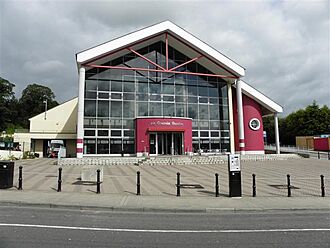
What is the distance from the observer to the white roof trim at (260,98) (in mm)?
36875

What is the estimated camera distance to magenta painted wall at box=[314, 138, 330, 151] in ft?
159

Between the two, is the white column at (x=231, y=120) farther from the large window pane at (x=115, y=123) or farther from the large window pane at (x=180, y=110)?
the large window pane at (x=115, y=123)

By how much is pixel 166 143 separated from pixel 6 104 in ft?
251

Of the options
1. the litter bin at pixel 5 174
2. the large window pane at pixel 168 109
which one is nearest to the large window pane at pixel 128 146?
the large window pane at pixel 168 109

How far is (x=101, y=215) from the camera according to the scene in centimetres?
824

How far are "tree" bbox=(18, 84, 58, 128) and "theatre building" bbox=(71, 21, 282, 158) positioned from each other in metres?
71.6

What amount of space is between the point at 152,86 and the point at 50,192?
24012 millimetres

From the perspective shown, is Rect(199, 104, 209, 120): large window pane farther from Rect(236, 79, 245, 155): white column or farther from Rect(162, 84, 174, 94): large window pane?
Rect(162, 84, 174, 94): large window pane

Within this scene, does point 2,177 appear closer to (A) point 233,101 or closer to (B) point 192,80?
(B) point 192,80

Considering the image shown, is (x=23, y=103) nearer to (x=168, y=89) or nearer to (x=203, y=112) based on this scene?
(x=168, y=89)

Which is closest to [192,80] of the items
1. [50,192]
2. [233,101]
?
[233,101]

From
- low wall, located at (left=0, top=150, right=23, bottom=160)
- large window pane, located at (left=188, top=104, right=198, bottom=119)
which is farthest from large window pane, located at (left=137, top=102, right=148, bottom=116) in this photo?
low wall, located at (left=0, top=150, right=23, bottom=160)

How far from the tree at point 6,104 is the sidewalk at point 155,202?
8480 cm

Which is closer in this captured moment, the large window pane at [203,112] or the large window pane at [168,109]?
the large window pane at [168,109]
